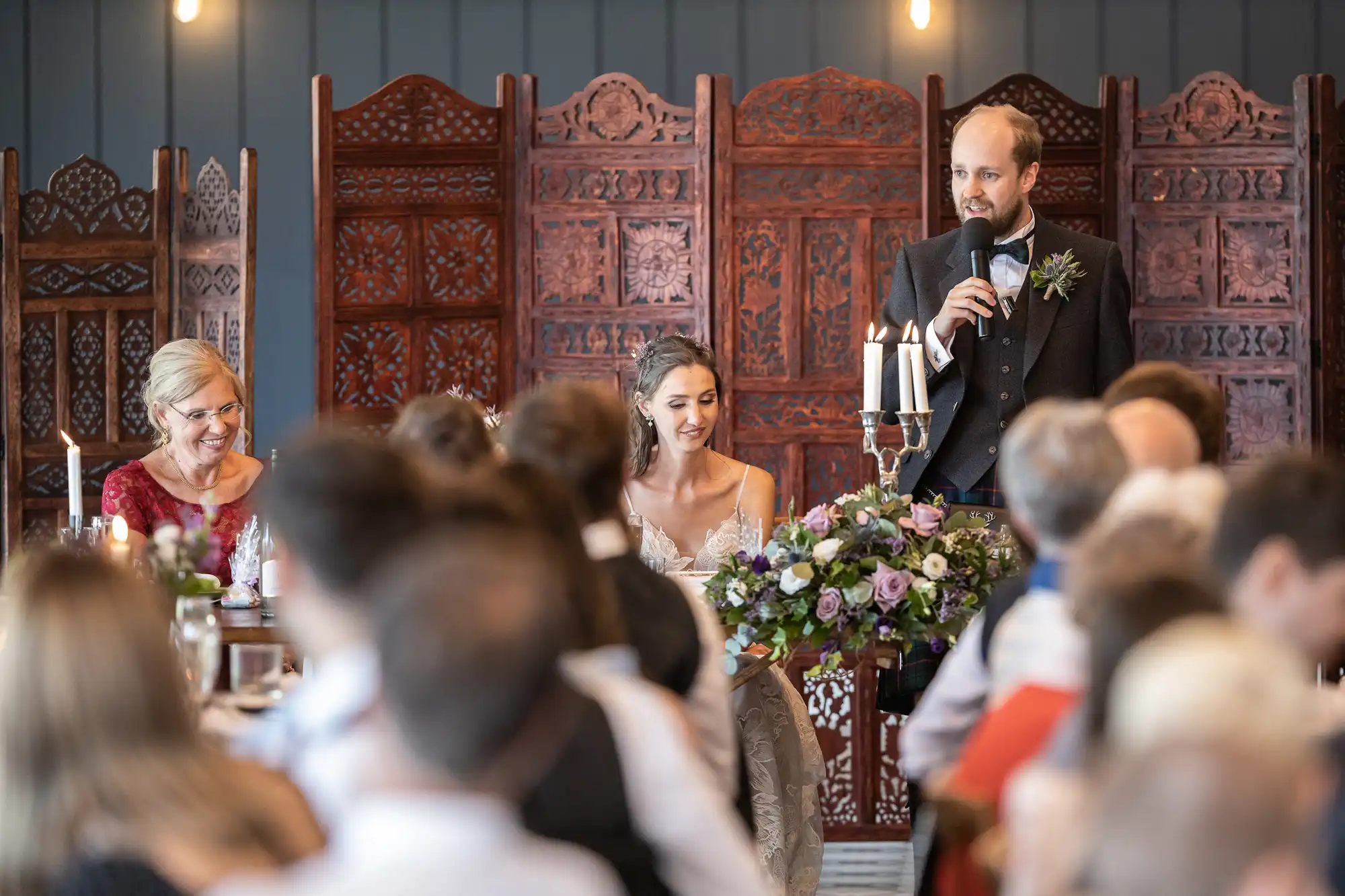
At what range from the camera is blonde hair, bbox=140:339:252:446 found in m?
3.94

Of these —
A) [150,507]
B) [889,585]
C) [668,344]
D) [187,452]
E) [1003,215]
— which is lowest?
[889,585]

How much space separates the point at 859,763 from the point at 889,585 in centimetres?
182

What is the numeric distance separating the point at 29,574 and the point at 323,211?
4.03 m

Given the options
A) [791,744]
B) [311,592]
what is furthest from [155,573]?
[791,744]

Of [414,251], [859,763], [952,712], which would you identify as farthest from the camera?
→ [414,251]

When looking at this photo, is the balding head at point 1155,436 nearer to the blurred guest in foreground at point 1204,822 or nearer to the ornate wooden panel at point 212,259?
the blurred guest in foreground at point 1204,822

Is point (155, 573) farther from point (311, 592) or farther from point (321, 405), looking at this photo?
point (321, 405)

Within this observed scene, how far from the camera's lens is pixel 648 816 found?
1.65 metres

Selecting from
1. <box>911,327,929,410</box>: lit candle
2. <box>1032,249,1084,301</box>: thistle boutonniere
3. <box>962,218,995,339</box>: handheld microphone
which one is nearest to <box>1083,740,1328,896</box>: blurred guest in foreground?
<box>911,327,929,410</box>: lit candle

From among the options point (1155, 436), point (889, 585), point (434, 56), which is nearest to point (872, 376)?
point (889, 585)

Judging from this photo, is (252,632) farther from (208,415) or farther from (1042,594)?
(1042,594)

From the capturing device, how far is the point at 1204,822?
87cm

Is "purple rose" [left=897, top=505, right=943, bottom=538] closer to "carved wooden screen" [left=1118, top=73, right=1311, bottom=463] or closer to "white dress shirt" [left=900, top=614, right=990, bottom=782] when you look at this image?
"white dress shirt" [left=900, top=614, right=990, bottom=782]

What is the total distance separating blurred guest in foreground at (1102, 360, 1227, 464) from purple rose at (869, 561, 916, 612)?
0.64 m
